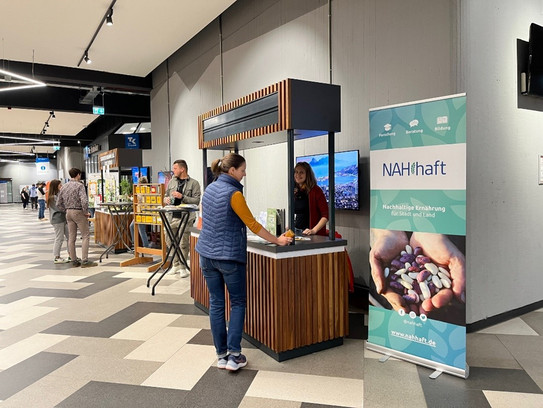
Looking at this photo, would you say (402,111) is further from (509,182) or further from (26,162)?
(26,162)

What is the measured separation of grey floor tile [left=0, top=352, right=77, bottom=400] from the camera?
9.68ft

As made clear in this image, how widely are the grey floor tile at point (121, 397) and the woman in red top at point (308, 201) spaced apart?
2.01 meters

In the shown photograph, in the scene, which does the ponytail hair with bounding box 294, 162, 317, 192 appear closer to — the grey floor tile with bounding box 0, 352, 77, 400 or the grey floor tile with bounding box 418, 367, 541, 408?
the grey floor tile with bounding box 418, 367, 541, 408

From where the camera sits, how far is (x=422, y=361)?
10.3 feet

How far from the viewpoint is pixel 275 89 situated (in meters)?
3.35

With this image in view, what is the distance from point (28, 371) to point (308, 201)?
9.32 feet

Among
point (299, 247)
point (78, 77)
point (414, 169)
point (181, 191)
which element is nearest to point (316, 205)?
point (299, 247)

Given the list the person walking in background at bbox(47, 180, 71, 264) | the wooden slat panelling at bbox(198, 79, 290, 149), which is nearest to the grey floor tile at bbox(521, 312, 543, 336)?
the wooden slat panelling at bbox(198, 79, 290, 149)

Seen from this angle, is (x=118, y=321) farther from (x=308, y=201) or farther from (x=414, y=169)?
(x=414, y=169)

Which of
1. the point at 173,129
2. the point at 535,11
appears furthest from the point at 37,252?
the point at 535,11

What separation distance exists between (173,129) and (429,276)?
7829mm

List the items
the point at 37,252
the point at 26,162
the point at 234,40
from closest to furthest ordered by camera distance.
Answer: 1. the point at 234,40
2. the point at 37,252
3. the point at 26,162

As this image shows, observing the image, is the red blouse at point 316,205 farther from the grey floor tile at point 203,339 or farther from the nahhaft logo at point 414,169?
the grey floor tile at point 203,339

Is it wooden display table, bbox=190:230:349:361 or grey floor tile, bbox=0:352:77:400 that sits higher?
wooden display table, bbox=190:230:349:361
